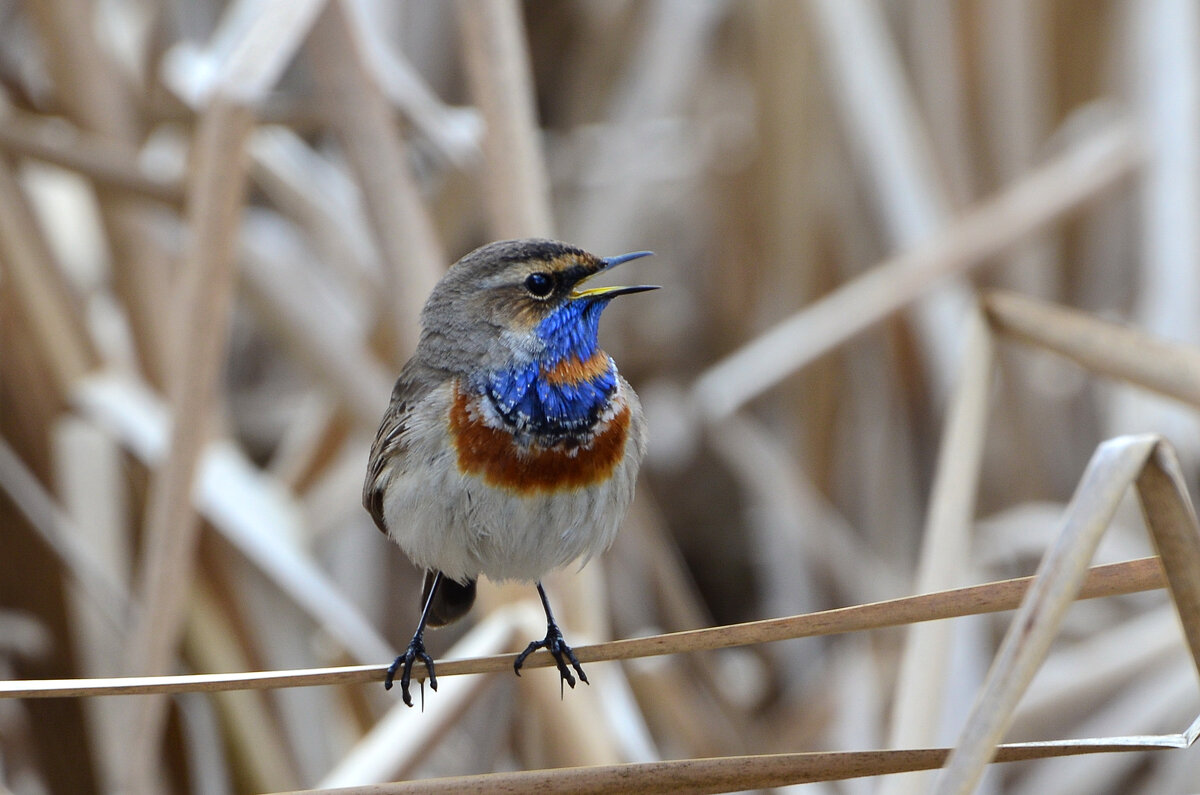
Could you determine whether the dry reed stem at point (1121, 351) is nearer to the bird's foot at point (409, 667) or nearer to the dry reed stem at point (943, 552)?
the dry reed stem at point (943, 552)

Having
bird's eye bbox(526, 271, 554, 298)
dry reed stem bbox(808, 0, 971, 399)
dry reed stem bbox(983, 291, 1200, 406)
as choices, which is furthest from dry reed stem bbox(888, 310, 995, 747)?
dry reed stem bbox(808, 0, 971, 399)

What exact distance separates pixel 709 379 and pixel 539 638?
1752 mm

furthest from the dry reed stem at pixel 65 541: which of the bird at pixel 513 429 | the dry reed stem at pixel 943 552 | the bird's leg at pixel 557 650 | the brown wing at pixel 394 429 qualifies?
the dry reed stem at pixel 943 552

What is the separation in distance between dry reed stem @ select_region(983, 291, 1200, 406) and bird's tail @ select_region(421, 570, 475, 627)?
1.23 meters

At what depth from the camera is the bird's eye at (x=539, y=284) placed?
2162mm

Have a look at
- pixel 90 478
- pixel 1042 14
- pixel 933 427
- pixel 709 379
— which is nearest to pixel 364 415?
pixel 90 478

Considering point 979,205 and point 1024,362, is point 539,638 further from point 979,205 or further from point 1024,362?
point 979,205

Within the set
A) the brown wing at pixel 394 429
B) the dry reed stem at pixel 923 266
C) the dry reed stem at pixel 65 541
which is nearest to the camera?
the brown wing at pixel 394 429

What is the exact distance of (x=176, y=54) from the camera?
4176 mm

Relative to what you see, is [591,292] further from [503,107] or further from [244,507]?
[244,507]

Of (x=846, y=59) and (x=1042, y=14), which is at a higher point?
(x=1042, y=14)

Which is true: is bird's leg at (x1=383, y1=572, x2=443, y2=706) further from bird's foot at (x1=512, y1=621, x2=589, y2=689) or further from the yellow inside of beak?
the yellow inside of beak

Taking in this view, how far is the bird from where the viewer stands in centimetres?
210

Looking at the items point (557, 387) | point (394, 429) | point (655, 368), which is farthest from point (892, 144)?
point (394, 429)
